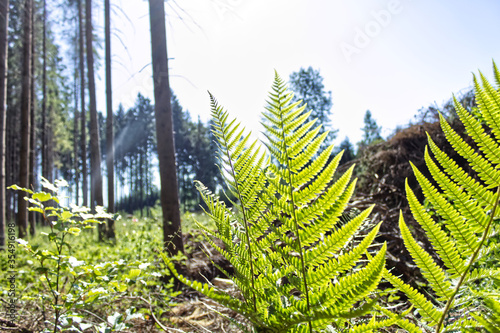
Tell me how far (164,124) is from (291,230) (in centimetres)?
441

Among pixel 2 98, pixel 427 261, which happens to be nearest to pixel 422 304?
pixel 427 261

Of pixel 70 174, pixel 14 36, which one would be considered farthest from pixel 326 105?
pixel 70 174

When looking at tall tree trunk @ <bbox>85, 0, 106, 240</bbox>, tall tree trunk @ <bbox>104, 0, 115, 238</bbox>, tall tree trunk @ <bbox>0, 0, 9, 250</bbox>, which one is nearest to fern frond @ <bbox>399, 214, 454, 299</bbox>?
tall tree trunk @ <bbox>0, 0, 9, 250</bbox>

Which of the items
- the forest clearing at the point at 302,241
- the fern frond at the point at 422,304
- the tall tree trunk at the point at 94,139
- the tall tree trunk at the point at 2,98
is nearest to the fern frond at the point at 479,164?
the forest clearing at the point at 302,241

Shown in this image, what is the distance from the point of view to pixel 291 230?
25.5 inches

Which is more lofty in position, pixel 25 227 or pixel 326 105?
pixel 326 105

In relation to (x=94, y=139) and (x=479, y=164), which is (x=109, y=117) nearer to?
(x=94, y=139)

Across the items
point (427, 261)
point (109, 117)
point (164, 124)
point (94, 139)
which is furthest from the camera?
point (94, 139)

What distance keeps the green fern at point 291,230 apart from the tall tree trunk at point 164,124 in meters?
4.06

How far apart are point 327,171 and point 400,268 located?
2524 millimetres

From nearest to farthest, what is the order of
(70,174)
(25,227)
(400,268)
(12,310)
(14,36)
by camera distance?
(12,310), (400,268), (25,227), (14,36), (70,174)

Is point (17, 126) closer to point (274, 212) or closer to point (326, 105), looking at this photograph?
point (326, 105)

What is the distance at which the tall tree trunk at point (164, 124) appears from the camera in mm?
4645

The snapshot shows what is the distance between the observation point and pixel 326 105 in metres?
27.8
